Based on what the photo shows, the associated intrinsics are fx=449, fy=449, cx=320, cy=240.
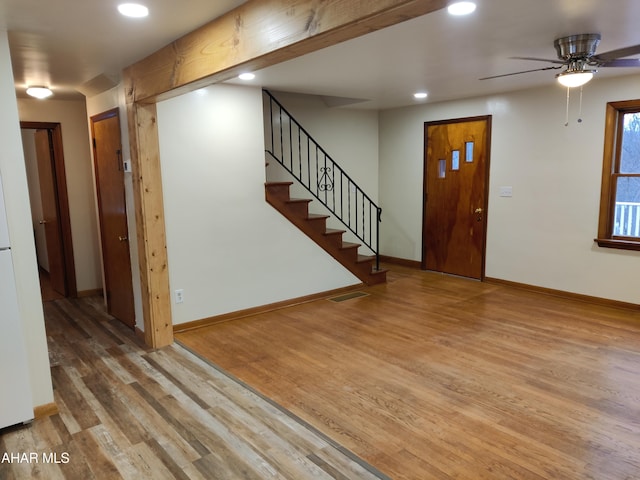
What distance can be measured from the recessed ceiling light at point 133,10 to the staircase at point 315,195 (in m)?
2.45

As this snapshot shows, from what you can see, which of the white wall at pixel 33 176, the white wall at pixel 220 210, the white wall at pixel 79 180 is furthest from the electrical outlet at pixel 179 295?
the white wall at pixel 33 176

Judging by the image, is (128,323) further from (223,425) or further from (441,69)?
(441,69)

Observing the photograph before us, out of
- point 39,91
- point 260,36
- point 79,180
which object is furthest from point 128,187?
point 260,36

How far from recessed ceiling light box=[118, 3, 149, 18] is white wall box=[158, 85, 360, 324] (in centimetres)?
165

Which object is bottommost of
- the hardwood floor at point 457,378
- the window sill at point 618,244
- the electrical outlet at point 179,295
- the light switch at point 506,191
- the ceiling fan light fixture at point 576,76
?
the hardwood floor at point 457,378

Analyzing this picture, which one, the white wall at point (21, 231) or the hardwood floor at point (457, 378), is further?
the white wall at point (21, 231)

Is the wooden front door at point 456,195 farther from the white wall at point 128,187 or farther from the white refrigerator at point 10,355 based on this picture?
the white refrigerator at point 10,355

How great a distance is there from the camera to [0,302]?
2580mm

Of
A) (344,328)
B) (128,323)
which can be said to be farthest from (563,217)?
(128,323)

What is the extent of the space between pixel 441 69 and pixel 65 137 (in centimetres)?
436

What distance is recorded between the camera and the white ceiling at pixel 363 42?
95.7 inches

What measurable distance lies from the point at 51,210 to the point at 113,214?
6.08 ft

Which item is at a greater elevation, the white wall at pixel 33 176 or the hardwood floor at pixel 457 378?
the white wall at pixel 33 176

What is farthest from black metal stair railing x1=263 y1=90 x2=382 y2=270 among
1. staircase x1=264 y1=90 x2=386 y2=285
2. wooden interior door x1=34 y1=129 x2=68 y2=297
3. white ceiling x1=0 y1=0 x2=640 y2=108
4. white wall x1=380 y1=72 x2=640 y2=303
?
wooden interior door x1=34 y1=129 x2=68 y2=297
